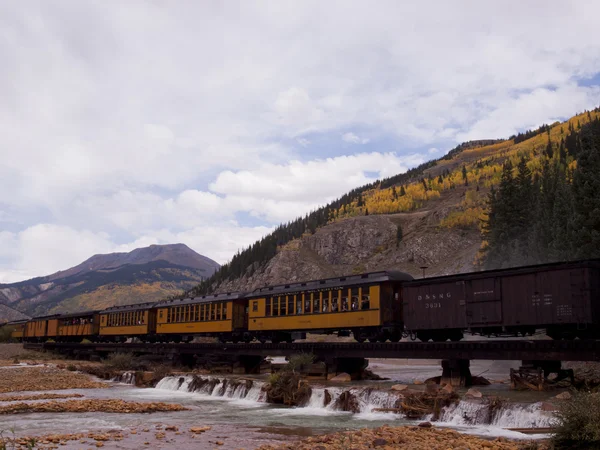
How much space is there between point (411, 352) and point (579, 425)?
12885 mm

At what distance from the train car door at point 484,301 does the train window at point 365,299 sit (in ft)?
19.2

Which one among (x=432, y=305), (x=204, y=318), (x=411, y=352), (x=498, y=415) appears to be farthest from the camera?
(x=204, y=318)

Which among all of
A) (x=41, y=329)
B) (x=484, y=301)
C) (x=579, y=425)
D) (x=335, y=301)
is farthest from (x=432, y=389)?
(x=41, y=329)

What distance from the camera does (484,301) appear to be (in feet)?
79.5

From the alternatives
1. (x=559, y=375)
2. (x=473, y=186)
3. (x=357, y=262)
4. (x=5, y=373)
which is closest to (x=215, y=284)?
(x=357, y=262)

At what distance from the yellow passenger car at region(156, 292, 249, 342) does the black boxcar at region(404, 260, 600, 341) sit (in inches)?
627

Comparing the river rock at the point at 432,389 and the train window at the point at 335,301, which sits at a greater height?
the train window at the point at 335,301

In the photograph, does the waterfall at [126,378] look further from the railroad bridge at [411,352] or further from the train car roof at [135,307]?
the train car roof at [135,307]

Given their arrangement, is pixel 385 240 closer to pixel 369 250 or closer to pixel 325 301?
pixel 369 250

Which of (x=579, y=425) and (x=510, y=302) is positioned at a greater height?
(x=510, y=302)

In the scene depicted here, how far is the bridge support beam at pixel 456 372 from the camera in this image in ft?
81.9

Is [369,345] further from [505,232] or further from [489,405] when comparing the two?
[505,232]

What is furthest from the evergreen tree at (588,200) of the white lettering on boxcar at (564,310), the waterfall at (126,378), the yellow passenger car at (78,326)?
the yellow passenger car at (78,326)

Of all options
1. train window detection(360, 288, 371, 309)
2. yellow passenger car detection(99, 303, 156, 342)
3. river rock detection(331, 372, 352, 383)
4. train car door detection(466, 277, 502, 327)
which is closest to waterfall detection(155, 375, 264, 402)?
river rock detection(331, 372, 352, 383)
